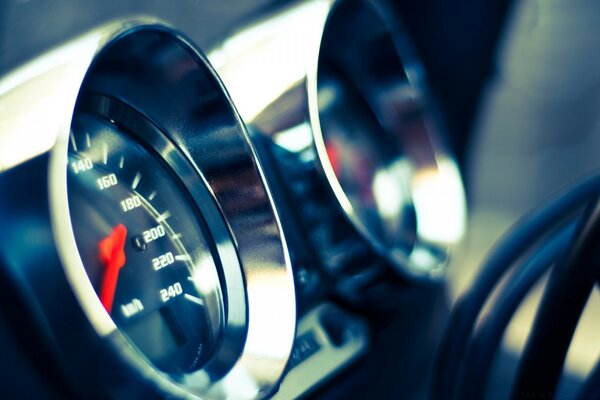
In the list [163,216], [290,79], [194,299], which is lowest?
[194,299]

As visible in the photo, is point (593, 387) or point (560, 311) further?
point (593, 387)

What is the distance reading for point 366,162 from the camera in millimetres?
1272

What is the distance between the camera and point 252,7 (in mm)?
1027

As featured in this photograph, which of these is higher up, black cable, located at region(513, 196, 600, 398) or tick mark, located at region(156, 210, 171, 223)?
tick mark, located at region(156, 210, 171, 223)

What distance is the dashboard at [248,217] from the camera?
67cm

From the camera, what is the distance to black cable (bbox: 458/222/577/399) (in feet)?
3.35

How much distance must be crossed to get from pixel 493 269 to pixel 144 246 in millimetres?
461

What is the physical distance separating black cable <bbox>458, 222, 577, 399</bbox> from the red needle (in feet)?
1.52

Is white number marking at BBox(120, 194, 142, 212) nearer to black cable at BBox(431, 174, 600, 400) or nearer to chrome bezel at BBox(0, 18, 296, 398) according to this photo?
chrome bezel at BBox(0, 18, 296, 398)

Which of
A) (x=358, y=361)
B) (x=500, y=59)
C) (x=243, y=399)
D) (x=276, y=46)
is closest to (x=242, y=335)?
(x=243, y=399)

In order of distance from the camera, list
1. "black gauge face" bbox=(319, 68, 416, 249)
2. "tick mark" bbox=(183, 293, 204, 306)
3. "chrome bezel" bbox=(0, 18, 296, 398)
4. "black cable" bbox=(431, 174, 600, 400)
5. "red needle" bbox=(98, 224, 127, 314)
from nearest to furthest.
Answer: "chrome bezel" bbox=(0, 18, 296, 398), "red needle" bbox=(98, 224, 127, 314), "tick mark" bbox=(183, 293, 204, 306), "black cable" bbox=(431, 174, 600, 400), "black gauge face" bbox=(319, 68, 416, 249)

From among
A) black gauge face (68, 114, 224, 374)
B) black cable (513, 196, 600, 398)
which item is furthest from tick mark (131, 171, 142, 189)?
black cable (513, 196, 600, 398)

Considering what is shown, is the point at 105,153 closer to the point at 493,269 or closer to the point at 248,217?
the point at 248,217

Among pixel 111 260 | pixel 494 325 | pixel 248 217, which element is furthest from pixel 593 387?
pixel 111 260
